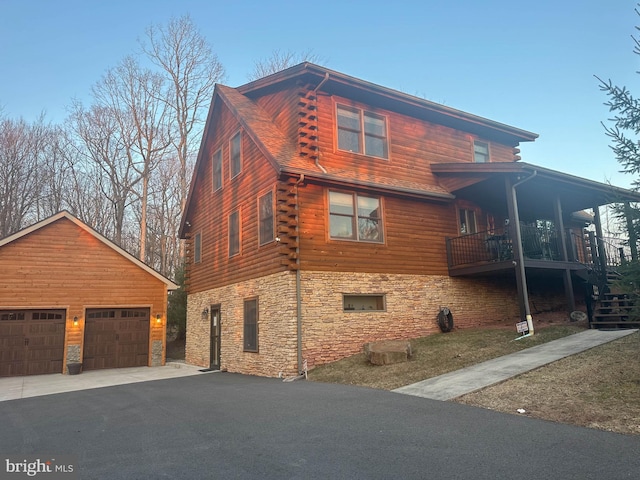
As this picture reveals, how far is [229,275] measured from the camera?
1508 cm

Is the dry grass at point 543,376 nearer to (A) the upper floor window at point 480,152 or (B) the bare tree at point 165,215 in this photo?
(A) the upper floor window at point 480,152

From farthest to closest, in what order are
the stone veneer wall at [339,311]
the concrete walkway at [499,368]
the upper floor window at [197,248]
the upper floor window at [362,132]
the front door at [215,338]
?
the upper floor window at [197,248]
the front door at [215,338]
the upper floor window at [362,132]
the stone veneer wall at [339,311]
the concrete walkway at [499,368]

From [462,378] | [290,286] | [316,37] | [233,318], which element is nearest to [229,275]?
[233,318]

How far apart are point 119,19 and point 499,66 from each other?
614 inches

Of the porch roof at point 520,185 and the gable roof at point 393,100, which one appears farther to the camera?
the gable roof at point 393,100

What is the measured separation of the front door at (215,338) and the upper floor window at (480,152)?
10.8m

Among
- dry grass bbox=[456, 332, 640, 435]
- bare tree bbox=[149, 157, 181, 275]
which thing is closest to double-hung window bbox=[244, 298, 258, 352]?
dry grass bbox=[456, 332, 640, 435]

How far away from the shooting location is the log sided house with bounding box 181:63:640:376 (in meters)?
11.9

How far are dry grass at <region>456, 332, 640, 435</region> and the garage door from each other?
606 inches

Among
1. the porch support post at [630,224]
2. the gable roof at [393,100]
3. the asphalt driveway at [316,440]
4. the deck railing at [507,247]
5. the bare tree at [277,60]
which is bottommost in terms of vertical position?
the asphalt driveway at [316,440]

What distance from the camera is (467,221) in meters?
15.4

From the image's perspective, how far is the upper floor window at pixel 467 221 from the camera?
1527 centimetres

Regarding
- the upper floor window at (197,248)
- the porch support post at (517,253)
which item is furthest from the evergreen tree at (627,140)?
the upper floor window at (197,248)

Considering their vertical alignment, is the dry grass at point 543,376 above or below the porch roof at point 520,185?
below
